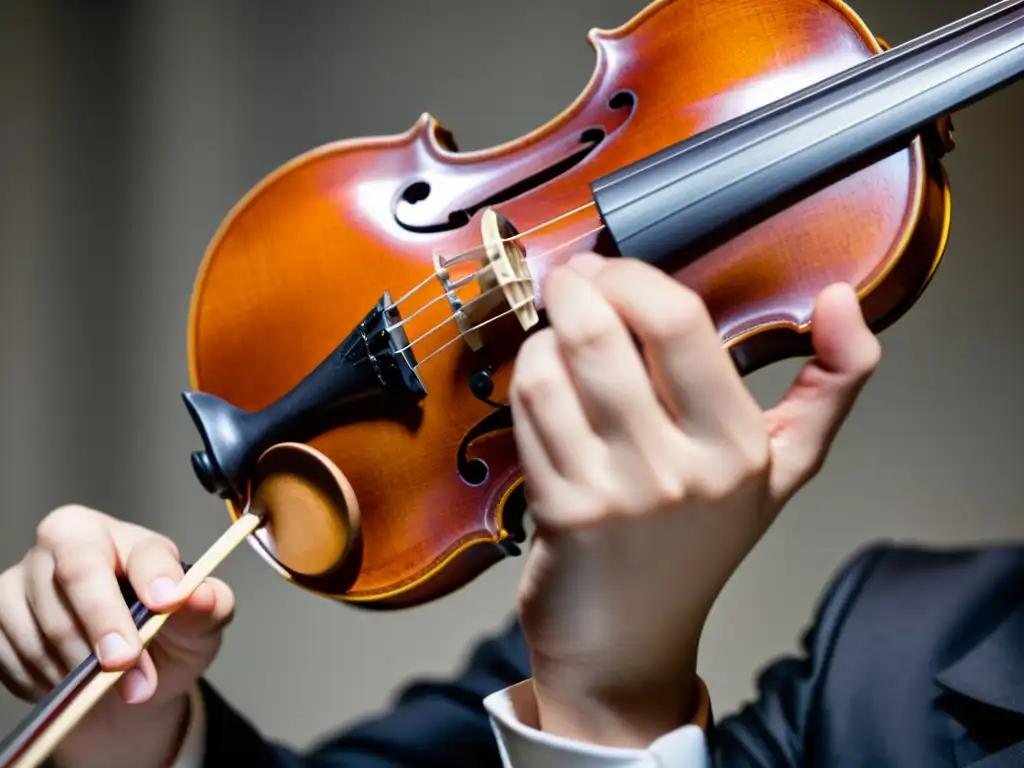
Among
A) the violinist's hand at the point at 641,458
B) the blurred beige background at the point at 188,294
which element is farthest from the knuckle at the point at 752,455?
the blurred beige background at the point at 188,294

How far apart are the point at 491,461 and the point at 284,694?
800mm

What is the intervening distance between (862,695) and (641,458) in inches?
18.8

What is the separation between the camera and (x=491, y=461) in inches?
19.9

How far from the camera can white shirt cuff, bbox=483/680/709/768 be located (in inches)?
17.0

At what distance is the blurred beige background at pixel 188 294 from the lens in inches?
40.3

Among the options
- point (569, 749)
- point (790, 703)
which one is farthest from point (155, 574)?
point (790, 703)

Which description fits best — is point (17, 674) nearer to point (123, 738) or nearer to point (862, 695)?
point (123, 738)

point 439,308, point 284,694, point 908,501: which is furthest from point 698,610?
point 284,694

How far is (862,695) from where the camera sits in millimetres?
696

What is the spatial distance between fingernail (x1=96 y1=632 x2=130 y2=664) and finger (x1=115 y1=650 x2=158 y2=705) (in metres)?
0.02

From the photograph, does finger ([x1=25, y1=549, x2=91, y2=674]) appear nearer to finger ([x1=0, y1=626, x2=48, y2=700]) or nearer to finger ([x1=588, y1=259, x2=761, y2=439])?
finger ([x1=0, y1=626, x2=48, y2=700])

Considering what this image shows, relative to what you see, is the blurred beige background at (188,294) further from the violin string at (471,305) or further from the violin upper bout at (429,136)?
the violin string at (471,305)

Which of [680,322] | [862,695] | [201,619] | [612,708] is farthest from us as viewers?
[862,695]

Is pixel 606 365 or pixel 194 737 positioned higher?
pixel 606 365
